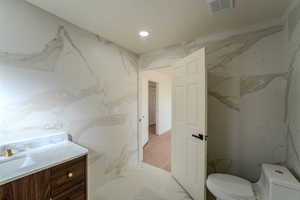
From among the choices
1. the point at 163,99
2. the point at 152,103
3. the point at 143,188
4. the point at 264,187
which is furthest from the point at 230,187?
the point at 152,103

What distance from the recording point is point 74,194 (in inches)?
43.4

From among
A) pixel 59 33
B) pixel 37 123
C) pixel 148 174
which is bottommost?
pixel 148 174

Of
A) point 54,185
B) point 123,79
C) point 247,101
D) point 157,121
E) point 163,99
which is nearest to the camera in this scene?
point 54,185

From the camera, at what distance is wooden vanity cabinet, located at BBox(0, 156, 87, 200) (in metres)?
0.81

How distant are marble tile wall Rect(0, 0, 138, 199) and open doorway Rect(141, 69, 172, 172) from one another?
→ 78 cm

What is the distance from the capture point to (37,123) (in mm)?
1283

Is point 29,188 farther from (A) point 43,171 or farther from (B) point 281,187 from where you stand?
(B) point 281,187

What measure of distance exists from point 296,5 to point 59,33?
254 cm

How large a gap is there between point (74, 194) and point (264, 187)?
1824 mm

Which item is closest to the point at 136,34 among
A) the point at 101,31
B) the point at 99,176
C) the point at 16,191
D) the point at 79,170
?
the point at 101,31

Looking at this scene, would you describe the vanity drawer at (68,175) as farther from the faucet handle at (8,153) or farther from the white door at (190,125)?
the white door at (190,125)

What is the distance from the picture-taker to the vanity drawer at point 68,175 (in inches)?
38.8

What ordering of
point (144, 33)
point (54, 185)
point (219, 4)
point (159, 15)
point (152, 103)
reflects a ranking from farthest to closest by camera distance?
point (152, 103)
point (144, 33)
point (159, 15)
point (219, 4)
point (54, 185)

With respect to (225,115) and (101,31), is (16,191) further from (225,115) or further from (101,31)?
(225,115)
